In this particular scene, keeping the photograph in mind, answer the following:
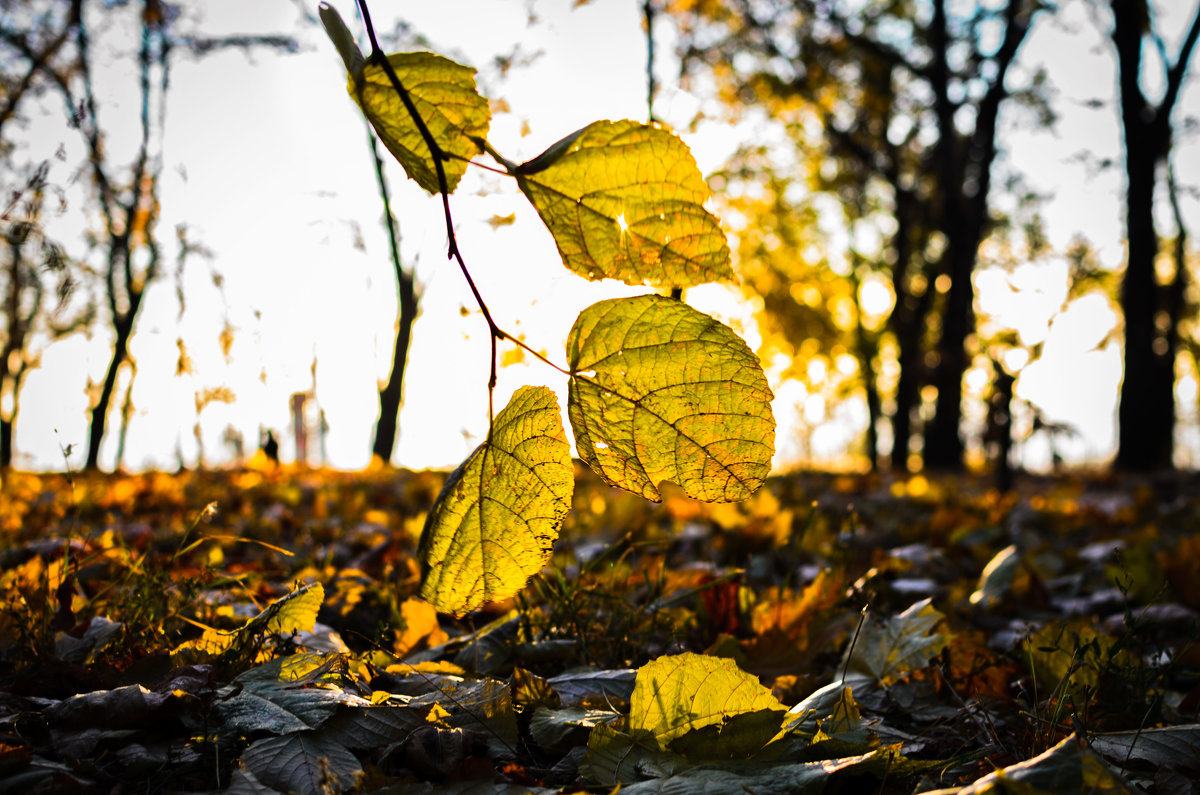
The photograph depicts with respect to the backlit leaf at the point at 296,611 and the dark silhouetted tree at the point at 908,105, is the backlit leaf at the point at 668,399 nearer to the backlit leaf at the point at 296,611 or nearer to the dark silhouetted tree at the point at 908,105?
the backlit leaf at the point at 296,611

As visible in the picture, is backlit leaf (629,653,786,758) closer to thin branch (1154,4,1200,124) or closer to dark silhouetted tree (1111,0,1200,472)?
dark silhouetted tree (1111,0,1200,472)

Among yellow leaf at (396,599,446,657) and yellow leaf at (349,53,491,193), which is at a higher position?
yellow leaf at (349,53,491,193)

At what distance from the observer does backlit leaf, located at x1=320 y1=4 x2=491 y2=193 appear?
0.53m

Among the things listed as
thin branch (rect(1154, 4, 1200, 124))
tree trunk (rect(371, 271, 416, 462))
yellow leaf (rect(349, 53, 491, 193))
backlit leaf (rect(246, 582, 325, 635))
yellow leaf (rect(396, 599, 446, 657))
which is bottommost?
yellow leaf (rect(396, 599, 446, 657))

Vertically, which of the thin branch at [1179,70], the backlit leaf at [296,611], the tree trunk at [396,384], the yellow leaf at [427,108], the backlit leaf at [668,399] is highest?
the thin branch at [1179,70]

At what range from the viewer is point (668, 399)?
1.86 feet

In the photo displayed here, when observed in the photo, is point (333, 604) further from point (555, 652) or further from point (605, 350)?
point (605, 350)

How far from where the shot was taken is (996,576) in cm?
163

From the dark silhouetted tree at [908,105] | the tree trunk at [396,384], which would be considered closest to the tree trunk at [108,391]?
the tree trunk at [396,384]

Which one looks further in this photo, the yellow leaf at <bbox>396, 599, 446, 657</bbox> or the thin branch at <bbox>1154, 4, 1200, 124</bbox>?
the thin branch at <bbox>1154, 4, 1200, 124</bbox>

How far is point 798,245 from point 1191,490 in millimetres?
16269

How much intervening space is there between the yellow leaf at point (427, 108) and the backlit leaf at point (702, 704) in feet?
1.74

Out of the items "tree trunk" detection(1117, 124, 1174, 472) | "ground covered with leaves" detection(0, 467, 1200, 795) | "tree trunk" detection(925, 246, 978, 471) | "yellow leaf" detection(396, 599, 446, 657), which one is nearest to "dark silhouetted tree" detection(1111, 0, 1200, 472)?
"tree trunk" detection(1117, 124, 1174, 472)

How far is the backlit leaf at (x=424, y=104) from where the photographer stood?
532mm
